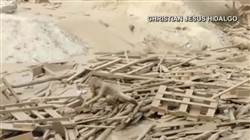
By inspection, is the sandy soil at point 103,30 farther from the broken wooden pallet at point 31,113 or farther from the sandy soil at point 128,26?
the broken wooden pallet at point 31,113

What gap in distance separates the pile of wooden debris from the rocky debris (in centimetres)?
327

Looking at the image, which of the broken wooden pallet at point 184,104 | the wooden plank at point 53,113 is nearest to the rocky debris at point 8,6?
the wooden plank at point 53,113

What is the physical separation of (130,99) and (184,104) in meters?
0.96

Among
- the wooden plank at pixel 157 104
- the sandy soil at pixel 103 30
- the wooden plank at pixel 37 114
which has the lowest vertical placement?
the wooden plank at pixel 37 114

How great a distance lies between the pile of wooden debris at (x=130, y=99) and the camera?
8.14m

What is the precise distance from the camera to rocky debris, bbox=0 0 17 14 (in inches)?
574

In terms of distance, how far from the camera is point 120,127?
8.44 m

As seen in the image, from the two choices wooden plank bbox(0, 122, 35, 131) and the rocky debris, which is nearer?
wooden plank bbox(0, 122, 35, 131)

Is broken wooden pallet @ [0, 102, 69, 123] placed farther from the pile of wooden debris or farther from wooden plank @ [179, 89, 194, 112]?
wooden plank @ [179, 89, 194, 112]

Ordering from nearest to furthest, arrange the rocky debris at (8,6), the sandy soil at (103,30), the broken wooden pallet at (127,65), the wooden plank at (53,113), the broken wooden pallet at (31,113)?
the broken wooden pallet at (31,113), the wooden plank at (53,113), the broken wooden pallet at (127,65), the sandy soil at (103,30), the rocky debris at (8,6)

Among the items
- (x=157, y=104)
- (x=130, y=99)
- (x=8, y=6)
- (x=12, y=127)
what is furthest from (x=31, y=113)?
(x=8, y=6)

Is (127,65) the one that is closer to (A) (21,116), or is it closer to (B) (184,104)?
(B) (184,104)

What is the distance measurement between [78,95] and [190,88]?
2115 mm

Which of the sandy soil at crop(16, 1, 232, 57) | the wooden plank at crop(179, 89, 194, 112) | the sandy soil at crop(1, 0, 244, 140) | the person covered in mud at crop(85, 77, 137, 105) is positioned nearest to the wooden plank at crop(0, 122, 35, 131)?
the person covered in mud at crop(85, 77, 137, 105)
